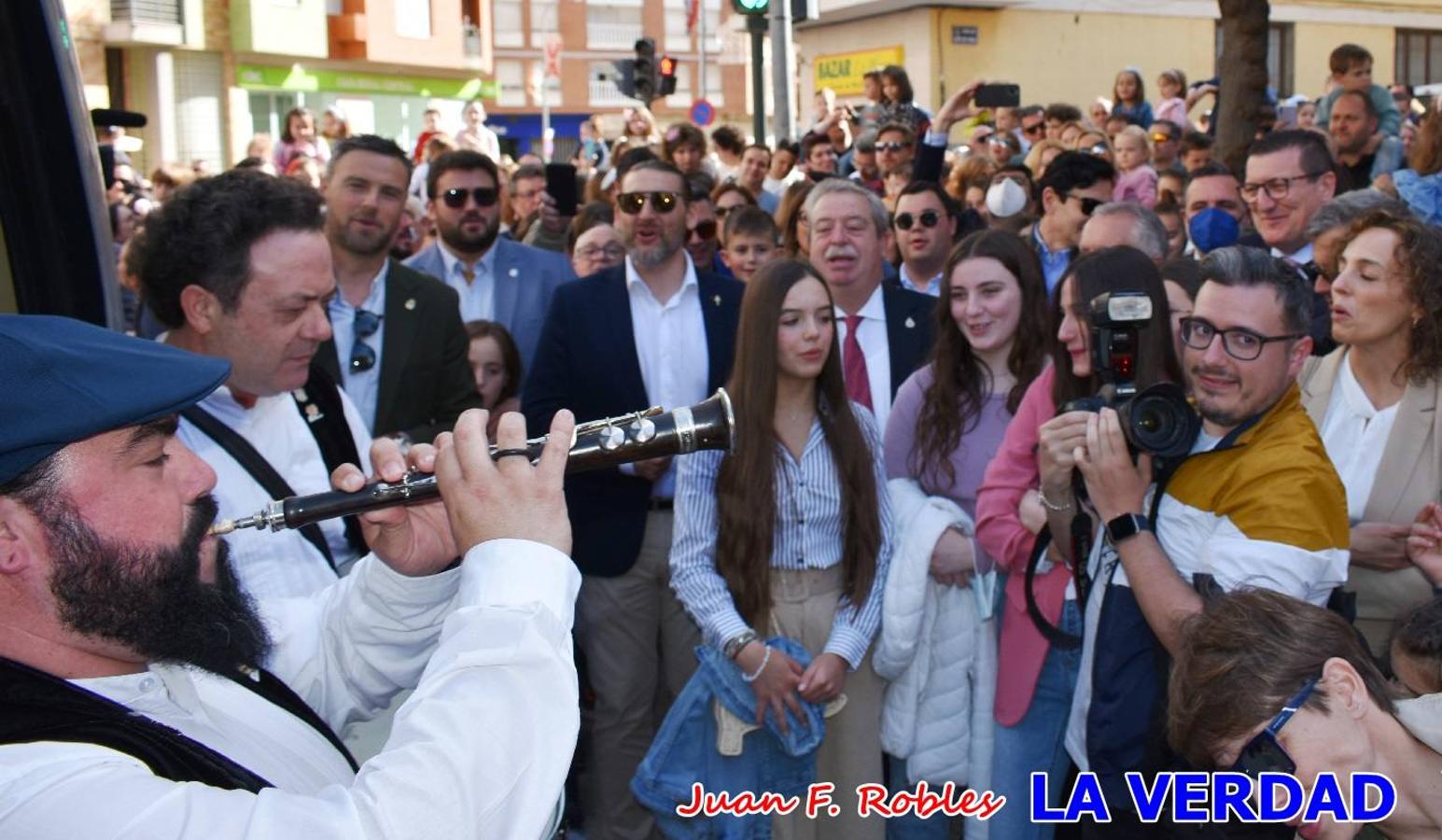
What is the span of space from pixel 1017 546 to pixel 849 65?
86.3ft

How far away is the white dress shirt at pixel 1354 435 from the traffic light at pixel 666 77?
1404 centimetres

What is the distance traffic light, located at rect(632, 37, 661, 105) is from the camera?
17.2 metres

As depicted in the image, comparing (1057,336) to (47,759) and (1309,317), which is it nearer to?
(1309,317)

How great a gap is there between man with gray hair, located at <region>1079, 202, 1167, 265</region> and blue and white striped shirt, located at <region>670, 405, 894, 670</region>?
163cm

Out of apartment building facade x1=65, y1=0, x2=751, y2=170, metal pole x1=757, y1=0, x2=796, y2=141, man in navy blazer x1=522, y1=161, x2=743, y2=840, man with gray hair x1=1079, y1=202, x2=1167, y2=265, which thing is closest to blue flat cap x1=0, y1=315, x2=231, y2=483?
man in navy blazer x1=522, y1=161, x2=743, y2=840

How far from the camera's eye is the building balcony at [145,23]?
30234 millimetres

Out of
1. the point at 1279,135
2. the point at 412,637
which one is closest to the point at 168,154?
the point at 1279,135

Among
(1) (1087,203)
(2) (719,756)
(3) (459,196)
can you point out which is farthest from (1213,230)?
(2) (719,756)

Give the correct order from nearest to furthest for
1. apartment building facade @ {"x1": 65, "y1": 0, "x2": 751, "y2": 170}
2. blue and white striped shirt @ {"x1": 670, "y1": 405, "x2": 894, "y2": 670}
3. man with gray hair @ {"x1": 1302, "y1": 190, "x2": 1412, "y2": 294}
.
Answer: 1. blue and white striped shirt @ {"x1": 670, "y1": 405, "x2": 894, "y2": 670}
2. man with gray hair @ {"x1": 1302, "y1": 190, "x2": 1412, "y2": 294}
3. apartment building facade @ {"x1": 65, "y1": 0, "x2": 751, "y2": 170}

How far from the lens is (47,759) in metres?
1.72

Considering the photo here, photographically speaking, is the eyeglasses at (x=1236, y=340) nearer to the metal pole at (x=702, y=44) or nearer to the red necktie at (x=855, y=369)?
the red necktie at (x=855, y=369)

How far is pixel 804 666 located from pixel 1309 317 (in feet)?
5.98

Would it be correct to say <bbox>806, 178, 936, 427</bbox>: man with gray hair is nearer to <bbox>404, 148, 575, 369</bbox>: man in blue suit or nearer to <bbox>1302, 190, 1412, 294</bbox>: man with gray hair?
<bbox>1302, 190, 1412, 294</bbox>: man with gray hair

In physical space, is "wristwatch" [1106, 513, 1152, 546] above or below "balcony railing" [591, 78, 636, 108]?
below
